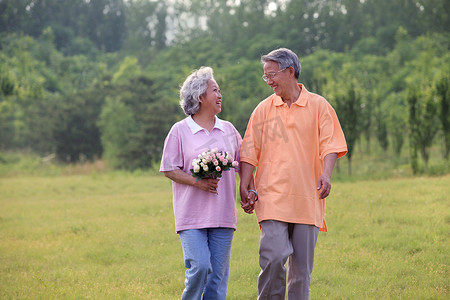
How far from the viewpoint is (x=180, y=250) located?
27.6 ft

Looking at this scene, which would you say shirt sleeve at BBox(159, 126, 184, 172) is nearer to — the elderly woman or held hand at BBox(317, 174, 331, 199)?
the elderly woman

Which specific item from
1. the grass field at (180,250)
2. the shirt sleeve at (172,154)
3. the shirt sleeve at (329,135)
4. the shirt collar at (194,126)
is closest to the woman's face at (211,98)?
the shirt collar at (194,126)

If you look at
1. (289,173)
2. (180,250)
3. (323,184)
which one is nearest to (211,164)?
(289,173)

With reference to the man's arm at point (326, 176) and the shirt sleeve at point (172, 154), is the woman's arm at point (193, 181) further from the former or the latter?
the man's arm at point (326, 176)

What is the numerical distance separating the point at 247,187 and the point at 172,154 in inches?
27.5

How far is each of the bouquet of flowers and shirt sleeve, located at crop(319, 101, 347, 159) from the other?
29.0 inches

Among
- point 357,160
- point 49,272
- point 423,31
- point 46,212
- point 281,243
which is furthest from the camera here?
point 423,31

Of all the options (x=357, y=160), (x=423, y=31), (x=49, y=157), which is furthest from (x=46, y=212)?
(x=423, y=31)

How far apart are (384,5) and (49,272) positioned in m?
51.7

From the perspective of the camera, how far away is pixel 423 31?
4991 cm

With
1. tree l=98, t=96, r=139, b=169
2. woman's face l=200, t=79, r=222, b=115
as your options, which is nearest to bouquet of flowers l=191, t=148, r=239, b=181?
woman's face l=200, t=79, r=222, b=115

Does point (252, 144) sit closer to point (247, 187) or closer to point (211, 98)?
point (247, 187)

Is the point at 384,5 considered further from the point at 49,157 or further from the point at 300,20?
the point at 49,157

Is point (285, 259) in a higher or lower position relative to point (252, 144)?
lower
